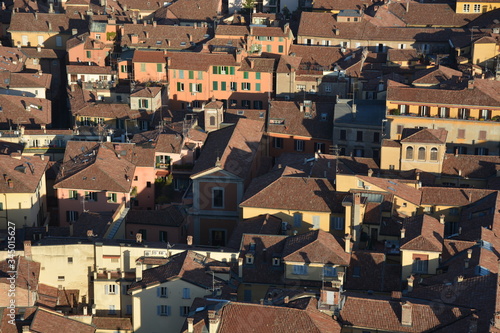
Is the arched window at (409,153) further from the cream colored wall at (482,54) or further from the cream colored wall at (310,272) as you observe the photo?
the cream colored wall at (482,54)

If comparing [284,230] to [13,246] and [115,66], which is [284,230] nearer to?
[13,246]

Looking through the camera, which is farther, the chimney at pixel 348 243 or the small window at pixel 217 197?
the small window at pixel 217 197

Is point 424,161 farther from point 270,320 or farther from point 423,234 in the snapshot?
point 270,320

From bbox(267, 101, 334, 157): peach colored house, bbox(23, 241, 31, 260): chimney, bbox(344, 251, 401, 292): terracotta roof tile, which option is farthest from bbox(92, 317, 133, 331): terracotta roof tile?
bbox(267, 101, 334, 157): peach colored house

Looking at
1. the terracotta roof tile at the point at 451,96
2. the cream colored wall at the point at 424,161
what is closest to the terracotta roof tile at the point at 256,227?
the cream colored wall at the point at 424,161

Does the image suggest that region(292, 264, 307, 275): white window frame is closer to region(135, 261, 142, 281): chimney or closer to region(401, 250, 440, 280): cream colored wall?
region(401, 250, 440, 280): cream colored wall

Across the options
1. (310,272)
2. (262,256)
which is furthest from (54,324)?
(310,272)
